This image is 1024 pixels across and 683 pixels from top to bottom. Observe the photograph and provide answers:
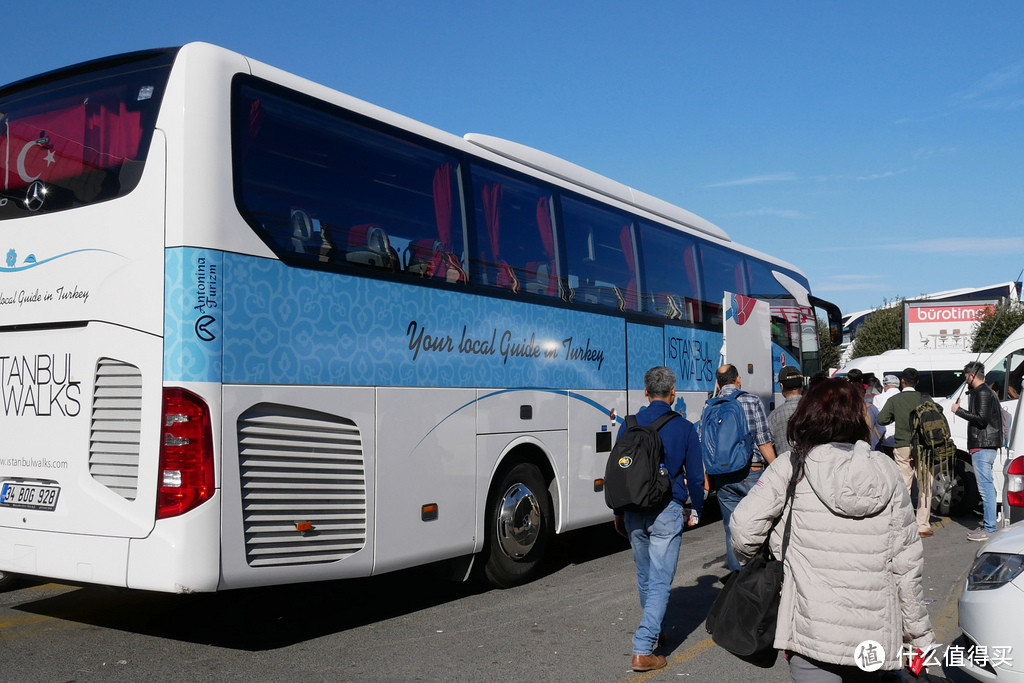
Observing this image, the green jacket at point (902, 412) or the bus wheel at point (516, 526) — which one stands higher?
the green jacket at point (902, 412)

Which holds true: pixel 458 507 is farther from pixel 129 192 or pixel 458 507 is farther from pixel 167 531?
pixel 129 192

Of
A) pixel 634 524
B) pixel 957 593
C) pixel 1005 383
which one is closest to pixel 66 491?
pixel 634 524

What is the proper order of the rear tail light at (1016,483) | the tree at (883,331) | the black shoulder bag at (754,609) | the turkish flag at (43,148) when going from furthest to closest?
the tree at (883,331) < the rear tail light at (1016,483) < the turkish flag at (43,148) < the black shoulder bag at (754,609)

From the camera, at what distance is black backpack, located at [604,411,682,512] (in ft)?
18.7

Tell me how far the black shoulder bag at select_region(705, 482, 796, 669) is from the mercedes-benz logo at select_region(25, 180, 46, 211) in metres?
5.03

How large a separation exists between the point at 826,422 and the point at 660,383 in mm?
2509

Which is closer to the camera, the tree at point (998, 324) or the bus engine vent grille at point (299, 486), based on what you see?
the bus engine vent grille at point (299, 486)

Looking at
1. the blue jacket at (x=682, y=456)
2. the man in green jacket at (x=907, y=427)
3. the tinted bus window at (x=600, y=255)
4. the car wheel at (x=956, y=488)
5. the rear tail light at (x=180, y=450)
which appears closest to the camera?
the rear tail light at (x=180, y=450)

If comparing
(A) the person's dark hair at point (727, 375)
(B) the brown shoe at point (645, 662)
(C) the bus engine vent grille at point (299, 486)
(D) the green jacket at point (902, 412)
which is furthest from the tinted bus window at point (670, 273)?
(B) the brown shoe at point (645, 662)

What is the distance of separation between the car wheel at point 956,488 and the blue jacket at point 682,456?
25.9 feet

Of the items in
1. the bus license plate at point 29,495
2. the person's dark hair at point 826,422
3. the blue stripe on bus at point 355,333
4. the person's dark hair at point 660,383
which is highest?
the blue stripe on bus at point 355,333

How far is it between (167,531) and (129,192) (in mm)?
2010

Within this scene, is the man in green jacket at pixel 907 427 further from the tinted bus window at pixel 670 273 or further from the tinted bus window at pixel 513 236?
the tinted bus window at pixel 513 236

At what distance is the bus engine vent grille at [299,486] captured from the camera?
5773mm
